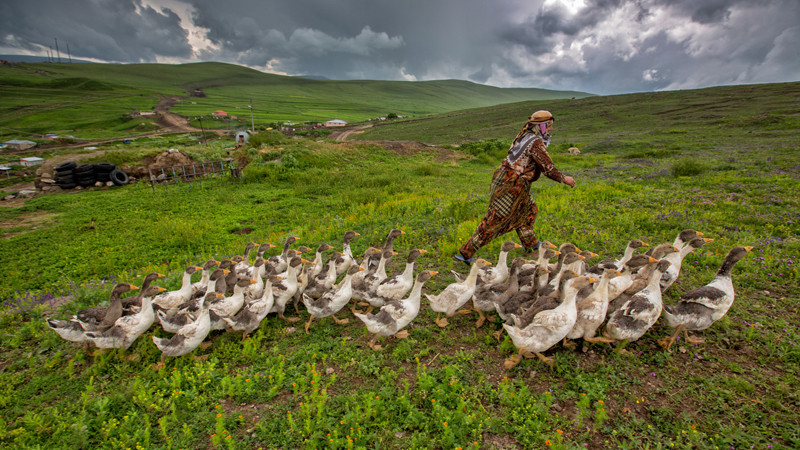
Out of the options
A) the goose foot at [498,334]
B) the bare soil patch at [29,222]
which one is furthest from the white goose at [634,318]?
the bare soil patch at [29,222]

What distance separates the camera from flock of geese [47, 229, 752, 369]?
481 cm

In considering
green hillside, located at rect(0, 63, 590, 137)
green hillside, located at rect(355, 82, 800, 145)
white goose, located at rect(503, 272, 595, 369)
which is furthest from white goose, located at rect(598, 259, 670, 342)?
green hillside, located at rect(0, 63, 590, 137)

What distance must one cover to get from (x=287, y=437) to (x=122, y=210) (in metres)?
15.9

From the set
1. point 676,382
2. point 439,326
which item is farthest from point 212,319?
point 676,382

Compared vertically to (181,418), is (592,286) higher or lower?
higher

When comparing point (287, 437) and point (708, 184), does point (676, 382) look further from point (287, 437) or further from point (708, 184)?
point (708, 184)

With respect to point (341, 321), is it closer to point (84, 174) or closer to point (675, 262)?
point (675, 262)

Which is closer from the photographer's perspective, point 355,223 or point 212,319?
point 212,319

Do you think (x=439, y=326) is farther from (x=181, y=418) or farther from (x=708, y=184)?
(x=708, y=184)

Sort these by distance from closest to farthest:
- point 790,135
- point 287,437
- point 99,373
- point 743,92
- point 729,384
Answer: point 287,437 → point 729,384 → point 99,373 → point 790,135 → point 743,92

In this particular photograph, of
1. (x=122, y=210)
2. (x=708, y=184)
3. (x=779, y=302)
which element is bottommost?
(x=122, y=210)

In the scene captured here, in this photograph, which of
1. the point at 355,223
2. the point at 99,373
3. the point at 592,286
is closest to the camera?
the point at 99,373

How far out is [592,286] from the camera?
5.64 m

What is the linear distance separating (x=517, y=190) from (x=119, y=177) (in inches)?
951
